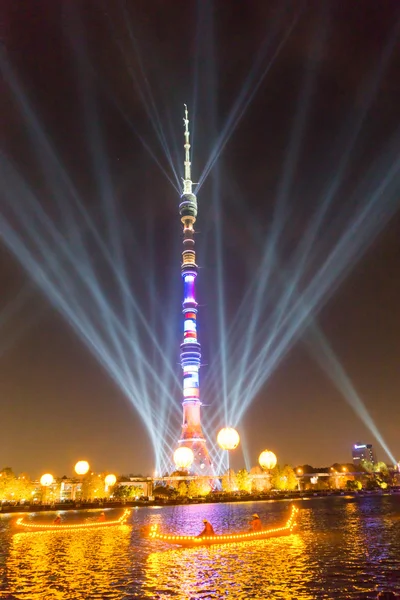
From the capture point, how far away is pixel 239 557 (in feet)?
79.7

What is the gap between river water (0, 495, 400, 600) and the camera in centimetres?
1781

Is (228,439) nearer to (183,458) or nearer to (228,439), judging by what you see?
(228,439)

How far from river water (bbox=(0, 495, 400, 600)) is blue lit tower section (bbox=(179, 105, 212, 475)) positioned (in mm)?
106474

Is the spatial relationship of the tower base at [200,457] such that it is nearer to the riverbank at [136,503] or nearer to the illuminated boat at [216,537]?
the riverbank at [136,503]

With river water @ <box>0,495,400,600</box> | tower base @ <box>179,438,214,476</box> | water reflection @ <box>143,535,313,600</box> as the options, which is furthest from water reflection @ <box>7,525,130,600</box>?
tower base @ <box>179,438,214,476</box>

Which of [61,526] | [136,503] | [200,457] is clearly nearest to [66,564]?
[61,526]

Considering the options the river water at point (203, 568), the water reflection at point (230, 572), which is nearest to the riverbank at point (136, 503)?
the river water at point (203, 568)

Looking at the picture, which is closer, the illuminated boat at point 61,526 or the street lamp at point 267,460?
the illuminated boat at point 61,526

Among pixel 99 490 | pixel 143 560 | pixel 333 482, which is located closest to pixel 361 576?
pixel 143 560

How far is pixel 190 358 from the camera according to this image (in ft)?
471

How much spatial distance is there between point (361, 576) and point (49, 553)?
1691 cm

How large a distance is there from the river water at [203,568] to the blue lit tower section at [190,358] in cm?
10647

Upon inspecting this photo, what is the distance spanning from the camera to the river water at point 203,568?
17.8 meters

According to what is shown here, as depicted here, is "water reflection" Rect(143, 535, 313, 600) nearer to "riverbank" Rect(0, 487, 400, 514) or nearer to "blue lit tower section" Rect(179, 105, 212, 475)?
"riverbank" Rect(0, 487, 400, 514)
